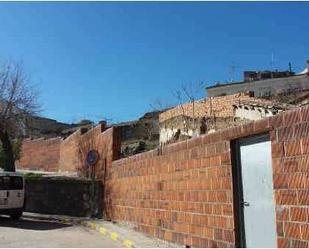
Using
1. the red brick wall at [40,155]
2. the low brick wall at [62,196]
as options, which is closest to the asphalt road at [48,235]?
the low brick wall at [62,196]

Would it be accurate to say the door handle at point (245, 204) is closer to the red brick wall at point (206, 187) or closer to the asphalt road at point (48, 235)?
the red brick wall at point (206, 187)

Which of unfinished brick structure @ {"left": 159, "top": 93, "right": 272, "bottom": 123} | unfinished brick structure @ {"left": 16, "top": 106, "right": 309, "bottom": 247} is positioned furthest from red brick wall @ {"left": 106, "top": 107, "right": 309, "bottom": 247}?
unfinished brick structure @ {"left": 159, "top": 93, "right": 272, "bottom": 123}

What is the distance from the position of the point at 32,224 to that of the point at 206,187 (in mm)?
10568

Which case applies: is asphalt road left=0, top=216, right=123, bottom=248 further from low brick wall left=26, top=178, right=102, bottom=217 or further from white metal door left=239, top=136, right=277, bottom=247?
white metal door left=239, top=136, right=277, bottom=247

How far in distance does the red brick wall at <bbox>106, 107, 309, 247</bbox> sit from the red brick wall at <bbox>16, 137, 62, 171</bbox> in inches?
790

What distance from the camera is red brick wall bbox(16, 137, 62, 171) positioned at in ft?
123

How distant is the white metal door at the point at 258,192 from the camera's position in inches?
328

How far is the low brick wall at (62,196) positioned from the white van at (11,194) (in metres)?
2.60

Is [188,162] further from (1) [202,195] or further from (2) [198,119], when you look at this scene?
(2) [198,119]

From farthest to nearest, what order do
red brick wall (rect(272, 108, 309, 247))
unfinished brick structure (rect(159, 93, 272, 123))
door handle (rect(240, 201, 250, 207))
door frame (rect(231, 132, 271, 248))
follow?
unfinished brick structure (rect(159, 93, 272, 123)) → door frame (rect(231, 132, 271, 248)) → door handle (rect(240, 201, 250, 207)) → red brick wall (rect(272, 108, 309, 247))

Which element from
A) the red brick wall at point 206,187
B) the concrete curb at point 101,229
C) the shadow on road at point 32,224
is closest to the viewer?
the red brick wall at point 206,187

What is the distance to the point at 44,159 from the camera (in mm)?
39469

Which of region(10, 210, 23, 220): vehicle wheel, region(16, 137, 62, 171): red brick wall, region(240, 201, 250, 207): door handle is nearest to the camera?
region(240, 201, 250, 207): door handle

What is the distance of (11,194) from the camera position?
20.4 m
